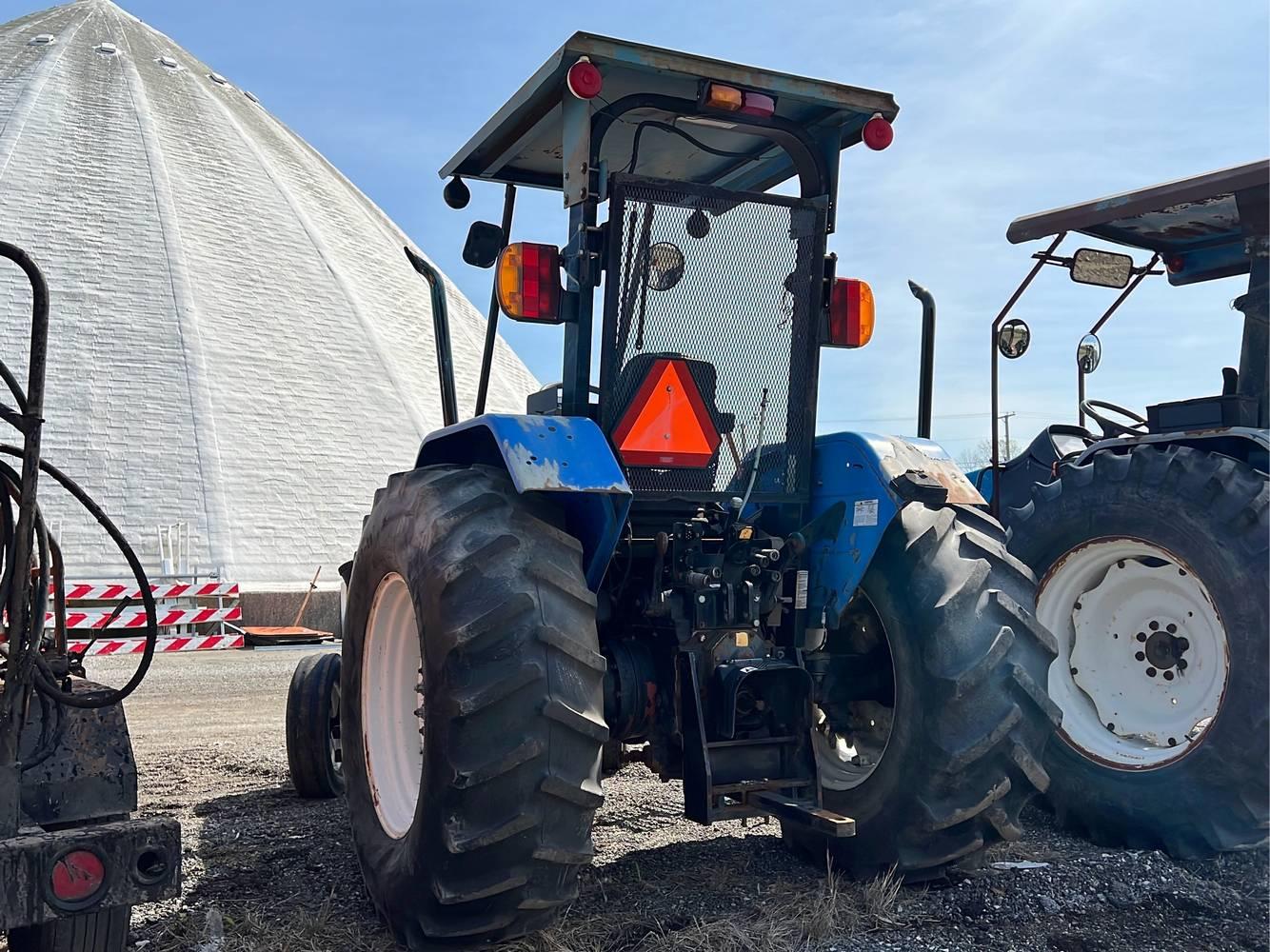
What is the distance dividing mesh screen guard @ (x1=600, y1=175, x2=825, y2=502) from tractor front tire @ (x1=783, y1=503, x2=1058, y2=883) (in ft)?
1.77

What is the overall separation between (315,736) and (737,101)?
3.44 m

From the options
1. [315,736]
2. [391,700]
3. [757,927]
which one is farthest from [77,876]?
[315,736]

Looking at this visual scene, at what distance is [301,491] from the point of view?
111 ft

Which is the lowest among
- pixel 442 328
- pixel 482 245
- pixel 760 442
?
pixel 760 442

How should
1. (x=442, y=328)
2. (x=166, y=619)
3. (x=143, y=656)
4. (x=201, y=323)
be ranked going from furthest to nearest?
(x=201, y=323)
(x=166, y=619)
(x=442, y=328)
(x=143, y=656)

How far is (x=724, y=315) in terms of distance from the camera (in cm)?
413

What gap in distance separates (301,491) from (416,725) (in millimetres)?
30923

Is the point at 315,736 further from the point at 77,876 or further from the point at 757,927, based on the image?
the point at 77,876

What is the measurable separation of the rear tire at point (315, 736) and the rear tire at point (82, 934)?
2.37 meters

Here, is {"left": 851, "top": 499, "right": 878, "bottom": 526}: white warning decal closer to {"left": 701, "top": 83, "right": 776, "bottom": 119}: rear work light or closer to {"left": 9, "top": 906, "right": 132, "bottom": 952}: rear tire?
{"left": 701, "top": 83, "right": 776, "bottom": 119}: rear work light

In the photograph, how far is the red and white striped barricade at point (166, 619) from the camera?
1317 centimetres

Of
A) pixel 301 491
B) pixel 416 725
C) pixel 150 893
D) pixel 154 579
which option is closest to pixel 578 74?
pixel 416 725

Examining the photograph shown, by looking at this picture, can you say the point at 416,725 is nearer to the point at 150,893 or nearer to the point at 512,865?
the point at 512,865

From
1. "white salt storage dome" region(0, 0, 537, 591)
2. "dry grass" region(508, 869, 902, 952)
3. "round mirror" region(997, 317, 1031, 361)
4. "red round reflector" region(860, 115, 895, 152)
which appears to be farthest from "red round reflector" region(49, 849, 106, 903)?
"white salt storage dome" region(0, 0, 537, 591)
